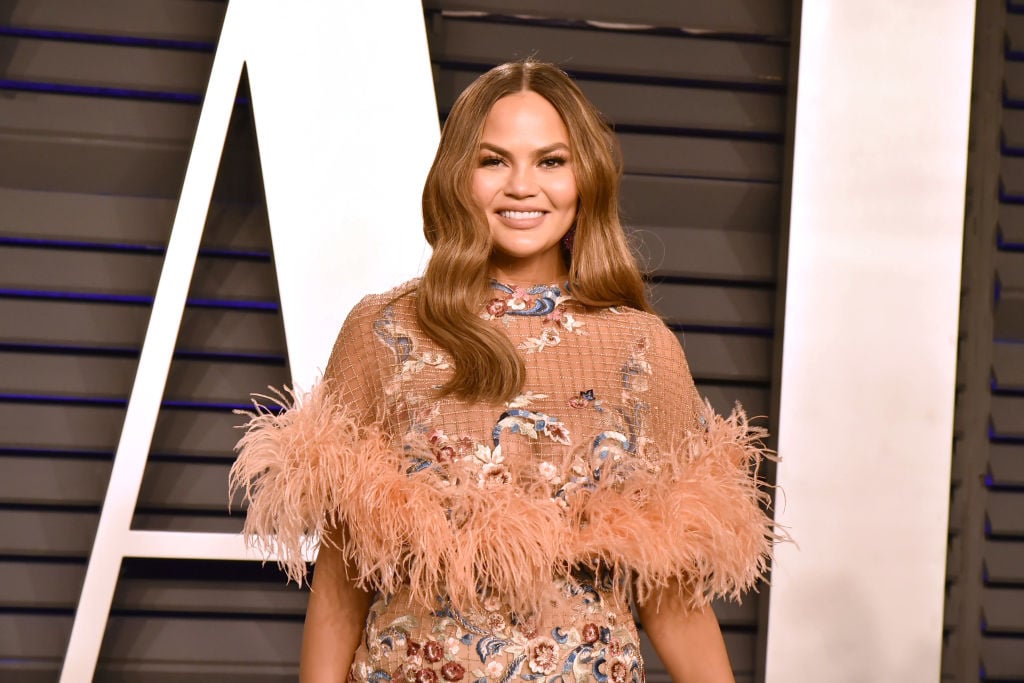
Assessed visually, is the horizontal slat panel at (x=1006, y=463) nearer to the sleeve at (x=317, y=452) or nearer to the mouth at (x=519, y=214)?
the mouth at (x=519, y=214)

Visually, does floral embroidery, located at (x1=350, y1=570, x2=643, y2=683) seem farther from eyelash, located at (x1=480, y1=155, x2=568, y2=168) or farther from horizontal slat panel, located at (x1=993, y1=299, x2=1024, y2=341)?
horizontal slat panel, located at (x1=993, y1=299, x2=1024, y2=341)

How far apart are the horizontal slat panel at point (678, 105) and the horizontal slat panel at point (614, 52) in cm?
3

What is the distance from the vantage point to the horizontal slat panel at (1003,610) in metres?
2.77

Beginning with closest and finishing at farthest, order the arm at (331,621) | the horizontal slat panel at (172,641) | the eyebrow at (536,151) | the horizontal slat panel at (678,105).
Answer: the arm at (331,621) → the eyebrow at (536,151) → the horizontal slat panel at (172,641) → the horizontal slat panel at (678,105)

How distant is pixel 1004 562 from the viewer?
2783 millimetres

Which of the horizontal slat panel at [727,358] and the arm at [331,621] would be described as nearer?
the arm at [331,621]

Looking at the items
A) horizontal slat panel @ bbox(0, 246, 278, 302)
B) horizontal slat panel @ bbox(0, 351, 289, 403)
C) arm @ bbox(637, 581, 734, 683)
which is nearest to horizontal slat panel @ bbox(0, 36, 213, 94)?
horizontal slat panel @ bbox(0, 246, 278, 302)

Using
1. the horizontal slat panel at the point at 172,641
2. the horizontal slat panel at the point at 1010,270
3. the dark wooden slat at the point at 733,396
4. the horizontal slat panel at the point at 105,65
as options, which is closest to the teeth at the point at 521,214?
the dark wooden slat at the point at 733,396

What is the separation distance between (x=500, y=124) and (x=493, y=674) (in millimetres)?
807

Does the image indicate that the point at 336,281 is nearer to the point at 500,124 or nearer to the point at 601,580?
the point at 500,124

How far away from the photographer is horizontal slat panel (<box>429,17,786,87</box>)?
2695 millimetres

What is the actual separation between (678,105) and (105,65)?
1.39m

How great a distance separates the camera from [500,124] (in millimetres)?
1702

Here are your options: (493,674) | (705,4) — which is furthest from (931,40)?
(493,674)
